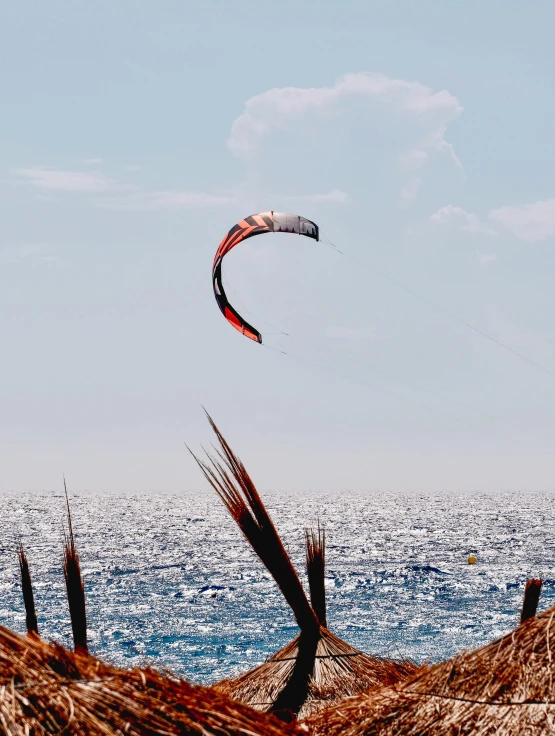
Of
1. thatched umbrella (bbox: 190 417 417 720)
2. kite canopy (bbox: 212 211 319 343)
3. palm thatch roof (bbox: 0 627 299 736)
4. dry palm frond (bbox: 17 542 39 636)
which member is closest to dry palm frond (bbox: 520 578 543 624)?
thatched umbrella (bbox: 190 417 417 720)

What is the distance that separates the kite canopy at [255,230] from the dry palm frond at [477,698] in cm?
1048

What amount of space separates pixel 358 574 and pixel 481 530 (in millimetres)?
50495

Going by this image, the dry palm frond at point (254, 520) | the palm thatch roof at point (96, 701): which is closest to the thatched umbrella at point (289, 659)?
the dry palm frond at point (254, 520)

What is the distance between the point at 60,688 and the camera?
14.6 feet

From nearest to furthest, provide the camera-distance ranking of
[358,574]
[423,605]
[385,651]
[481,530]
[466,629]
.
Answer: [385,651] < [466,629] < [423,605] < [358,574] < [481,530]

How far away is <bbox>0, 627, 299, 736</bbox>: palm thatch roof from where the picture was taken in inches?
167

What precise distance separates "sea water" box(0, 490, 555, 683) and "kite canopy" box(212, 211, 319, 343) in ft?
25.4

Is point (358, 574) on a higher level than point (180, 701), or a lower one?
lower

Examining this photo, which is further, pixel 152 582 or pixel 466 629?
pixel 152 582

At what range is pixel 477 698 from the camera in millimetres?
5902

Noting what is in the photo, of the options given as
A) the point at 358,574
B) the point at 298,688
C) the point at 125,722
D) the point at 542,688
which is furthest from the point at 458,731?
the point at 358,574

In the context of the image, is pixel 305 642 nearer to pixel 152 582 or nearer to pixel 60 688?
pixel 60 688

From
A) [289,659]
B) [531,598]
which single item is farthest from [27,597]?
[531,598]

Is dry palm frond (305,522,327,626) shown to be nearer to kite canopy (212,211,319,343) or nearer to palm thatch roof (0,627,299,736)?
palm thatch roof (0,627,299,736)
